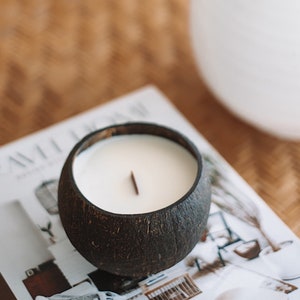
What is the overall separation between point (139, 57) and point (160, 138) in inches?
7.6

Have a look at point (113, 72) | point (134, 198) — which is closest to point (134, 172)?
point (134, 198)

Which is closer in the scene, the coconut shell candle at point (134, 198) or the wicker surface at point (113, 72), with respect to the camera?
the coconut shell candle at point (134, 198)

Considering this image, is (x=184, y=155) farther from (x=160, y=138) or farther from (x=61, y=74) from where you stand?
(x=61, y=74)

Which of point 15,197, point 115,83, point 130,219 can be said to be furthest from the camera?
point 115,83

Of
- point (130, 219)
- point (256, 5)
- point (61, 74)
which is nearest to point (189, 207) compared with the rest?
point (130, 219)

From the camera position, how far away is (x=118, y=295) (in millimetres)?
376

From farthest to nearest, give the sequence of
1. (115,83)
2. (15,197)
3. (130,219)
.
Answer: (115,83), (15,197), (130,219)

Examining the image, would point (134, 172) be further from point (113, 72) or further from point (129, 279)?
point (113, 72)

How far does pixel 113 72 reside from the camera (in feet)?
1.82

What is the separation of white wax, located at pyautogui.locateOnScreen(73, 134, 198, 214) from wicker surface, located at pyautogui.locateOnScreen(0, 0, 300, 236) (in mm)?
97

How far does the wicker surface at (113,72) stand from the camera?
48cm

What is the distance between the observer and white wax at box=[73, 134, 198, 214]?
363 millimetres

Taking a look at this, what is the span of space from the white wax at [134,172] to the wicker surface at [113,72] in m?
0.10

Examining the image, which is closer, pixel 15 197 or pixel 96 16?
pixel 15 197
